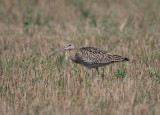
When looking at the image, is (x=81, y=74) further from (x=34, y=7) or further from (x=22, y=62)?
(x=34, y=7)

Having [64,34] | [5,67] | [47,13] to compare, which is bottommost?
[5,67]

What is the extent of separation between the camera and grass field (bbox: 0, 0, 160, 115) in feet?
23.4

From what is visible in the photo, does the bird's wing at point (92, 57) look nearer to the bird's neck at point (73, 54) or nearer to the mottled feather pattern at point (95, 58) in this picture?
the mottled feather pattern at point (95, 58)

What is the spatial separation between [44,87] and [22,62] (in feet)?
7.91

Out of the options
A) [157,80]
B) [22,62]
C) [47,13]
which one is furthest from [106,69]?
[47,13]

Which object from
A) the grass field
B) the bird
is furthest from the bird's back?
the grass field

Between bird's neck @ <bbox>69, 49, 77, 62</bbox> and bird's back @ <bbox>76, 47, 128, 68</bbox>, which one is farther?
bird's neck @ <bbox>69, 49, 77, 62</bbox>

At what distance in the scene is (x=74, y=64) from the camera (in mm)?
10539

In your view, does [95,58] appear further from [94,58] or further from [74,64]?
[74,64]

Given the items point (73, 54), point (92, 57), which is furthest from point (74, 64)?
point (92, 57)

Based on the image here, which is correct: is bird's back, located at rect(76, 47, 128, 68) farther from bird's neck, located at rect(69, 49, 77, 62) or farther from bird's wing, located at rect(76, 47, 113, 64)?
bird's neck, located at rect(69, 49, 77, 62)

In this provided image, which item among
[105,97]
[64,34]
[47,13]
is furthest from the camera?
[47,13]

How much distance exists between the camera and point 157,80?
28.5 ft

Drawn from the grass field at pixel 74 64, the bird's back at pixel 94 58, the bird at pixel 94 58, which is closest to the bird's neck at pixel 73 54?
the bird at pixel 94 58
